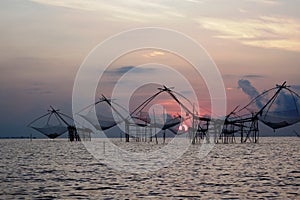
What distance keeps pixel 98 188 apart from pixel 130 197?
12.9 feet

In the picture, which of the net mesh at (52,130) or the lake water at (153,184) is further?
the net mesh at (52,130)

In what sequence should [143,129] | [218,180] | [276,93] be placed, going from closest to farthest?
[218,180] < [276,93] < [143,129]

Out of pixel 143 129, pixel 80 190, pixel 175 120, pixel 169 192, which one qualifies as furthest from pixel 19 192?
pixel 143 129

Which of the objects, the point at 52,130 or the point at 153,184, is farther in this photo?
the point at 52,130

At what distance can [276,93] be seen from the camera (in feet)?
259

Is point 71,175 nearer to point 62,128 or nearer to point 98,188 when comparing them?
point 98,188

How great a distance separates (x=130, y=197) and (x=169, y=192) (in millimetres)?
2425

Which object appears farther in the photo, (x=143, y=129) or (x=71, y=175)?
(x=143, y=129)

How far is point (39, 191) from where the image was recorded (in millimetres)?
28172

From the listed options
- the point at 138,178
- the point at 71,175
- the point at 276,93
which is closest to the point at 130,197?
the point at 138,178

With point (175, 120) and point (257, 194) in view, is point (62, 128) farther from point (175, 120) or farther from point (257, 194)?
point (257, 194)

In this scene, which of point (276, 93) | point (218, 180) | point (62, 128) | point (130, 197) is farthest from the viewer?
point (62, 128)

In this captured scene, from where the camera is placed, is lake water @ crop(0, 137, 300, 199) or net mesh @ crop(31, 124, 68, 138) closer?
lake water @ crop(0, 137, 300, 199)

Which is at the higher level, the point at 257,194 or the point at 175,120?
the point at 175,120
